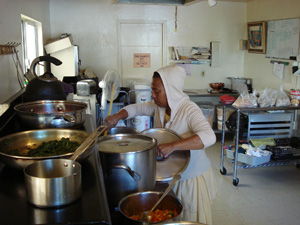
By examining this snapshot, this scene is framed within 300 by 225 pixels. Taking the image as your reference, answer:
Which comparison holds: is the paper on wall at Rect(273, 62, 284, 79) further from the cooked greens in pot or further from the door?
the cooked greens in pot

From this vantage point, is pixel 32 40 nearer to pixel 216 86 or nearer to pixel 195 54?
→ pixel 195 54

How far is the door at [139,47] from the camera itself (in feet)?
18.6

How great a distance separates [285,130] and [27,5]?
11.5ft

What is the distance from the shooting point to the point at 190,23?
5844mm

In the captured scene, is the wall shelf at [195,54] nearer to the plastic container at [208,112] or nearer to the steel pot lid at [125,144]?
the plastic container at [208,112]

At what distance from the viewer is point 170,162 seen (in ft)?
5.72

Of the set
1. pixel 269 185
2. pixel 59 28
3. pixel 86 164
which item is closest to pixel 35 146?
pixel 86 164

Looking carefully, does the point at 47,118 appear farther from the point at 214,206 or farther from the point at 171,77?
the point at 214,206

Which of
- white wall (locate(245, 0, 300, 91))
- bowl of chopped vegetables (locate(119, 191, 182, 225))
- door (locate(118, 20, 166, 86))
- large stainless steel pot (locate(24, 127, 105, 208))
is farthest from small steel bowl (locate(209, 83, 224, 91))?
large stainless steel pot (locate(24, 127, 105, 208))

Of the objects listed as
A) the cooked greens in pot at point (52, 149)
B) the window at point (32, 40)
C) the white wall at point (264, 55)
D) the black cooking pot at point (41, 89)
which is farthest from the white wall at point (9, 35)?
the white wall at point (264, 55)

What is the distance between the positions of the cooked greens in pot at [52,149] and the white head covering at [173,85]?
94cm

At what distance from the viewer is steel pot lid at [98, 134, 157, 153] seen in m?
1.33

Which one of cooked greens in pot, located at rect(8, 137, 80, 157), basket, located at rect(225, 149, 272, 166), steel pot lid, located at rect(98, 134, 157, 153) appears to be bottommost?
basket, located at rect(225, 149, 272, 166)

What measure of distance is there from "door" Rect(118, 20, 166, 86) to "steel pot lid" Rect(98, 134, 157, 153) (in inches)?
164
